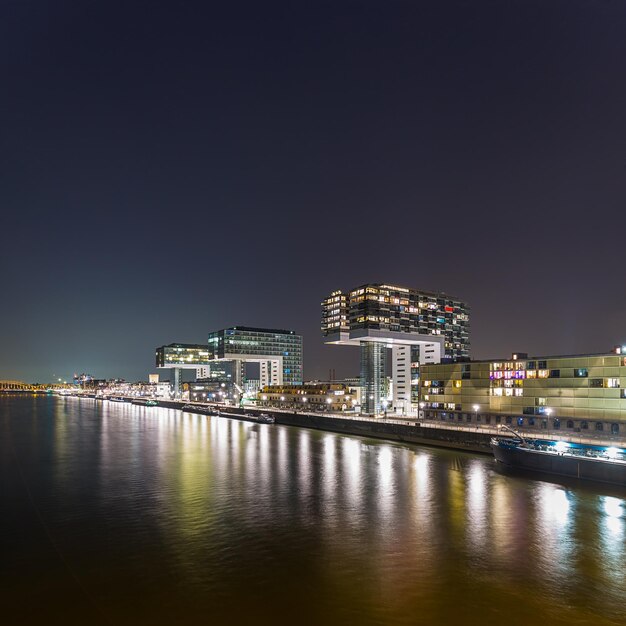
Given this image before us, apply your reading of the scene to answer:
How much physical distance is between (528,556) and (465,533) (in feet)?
13.6

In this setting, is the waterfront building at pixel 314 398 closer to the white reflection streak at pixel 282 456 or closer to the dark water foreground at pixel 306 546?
the white reflection streak at pixel 282 456

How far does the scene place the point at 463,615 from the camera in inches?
727

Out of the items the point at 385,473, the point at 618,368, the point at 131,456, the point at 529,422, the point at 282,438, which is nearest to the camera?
the point at 385,473

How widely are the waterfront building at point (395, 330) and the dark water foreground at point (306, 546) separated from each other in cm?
5493

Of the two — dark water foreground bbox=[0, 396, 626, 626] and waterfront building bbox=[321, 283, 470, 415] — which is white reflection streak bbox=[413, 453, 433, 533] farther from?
waterfront building bbox=[321, 283, 470, 415]

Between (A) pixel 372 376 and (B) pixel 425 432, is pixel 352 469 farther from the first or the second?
(A) pixel 372 376

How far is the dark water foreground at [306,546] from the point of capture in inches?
750

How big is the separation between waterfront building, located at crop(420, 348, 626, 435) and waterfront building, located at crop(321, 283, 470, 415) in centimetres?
2450

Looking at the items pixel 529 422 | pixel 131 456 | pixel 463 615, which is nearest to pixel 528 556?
pixel 463 615

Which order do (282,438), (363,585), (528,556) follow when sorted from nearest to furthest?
(363,585), (528,556), (282,438)

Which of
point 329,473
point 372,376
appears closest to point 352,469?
point 329,473

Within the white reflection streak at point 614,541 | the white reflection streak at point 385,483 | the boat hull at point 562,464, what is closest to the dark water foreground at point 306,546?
the white reflection streak at point 614,541

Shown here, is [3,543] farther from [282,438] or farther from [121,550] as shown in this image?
[282,438]

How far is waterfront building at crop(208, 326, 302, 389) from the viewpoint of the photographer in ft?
520
